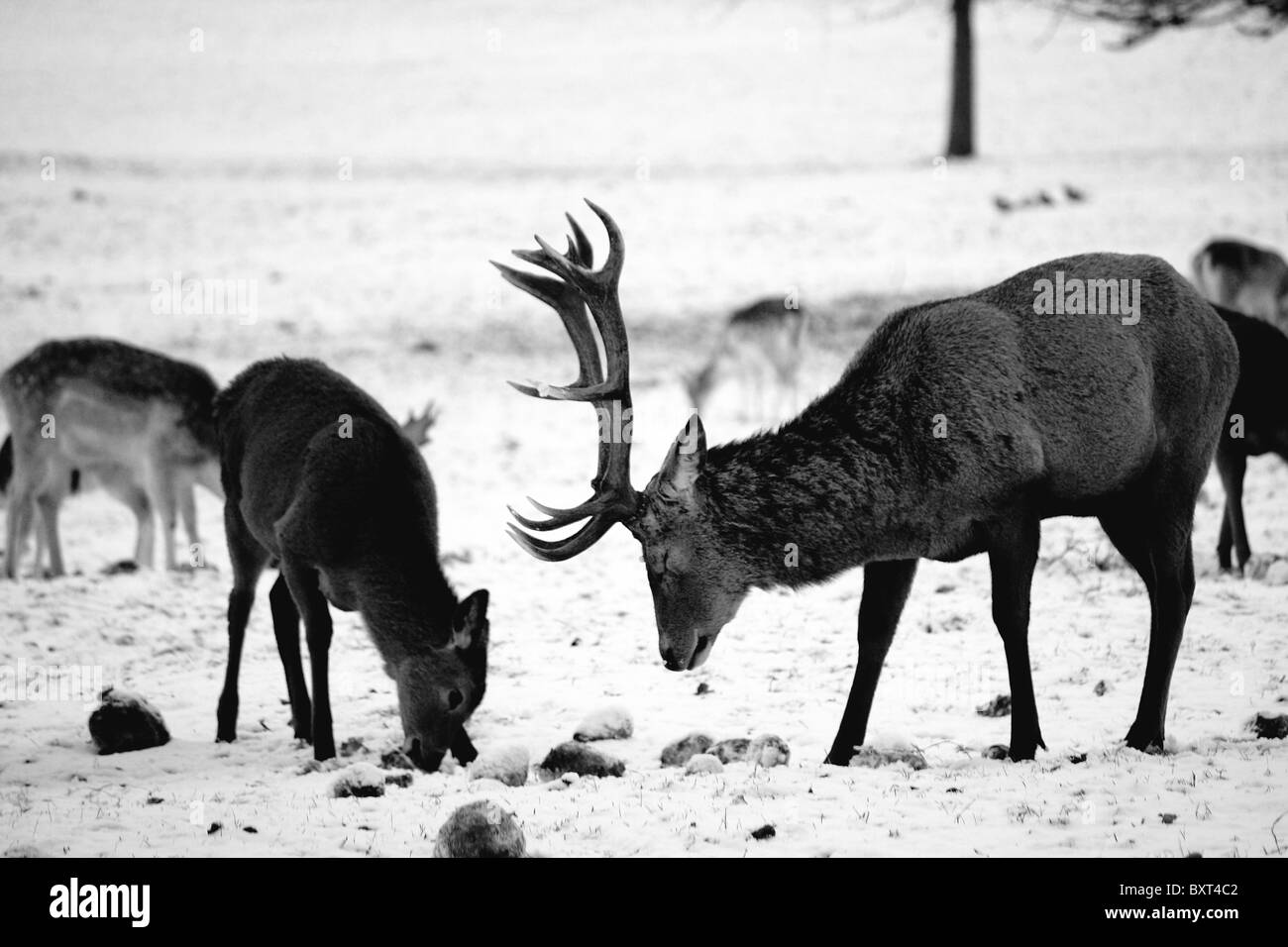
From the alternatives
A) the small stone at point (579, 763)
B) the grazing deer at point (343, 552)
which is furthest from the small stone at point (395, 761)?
the small stone at point (579, 763)

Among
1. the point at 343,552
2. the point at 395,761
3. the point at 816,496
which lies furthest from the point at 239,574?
the point at 816,496

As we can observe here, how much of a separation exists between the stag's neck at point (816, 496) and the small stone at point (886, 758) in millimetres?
849

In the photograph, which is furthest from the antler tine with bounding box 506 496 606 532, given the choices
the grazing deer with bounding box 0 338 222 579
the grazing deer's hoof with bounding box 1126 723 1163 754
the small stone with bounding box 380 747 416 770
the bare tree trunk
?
the bare tree trunk

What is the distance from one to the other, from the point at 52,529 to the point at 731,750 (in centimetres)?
911

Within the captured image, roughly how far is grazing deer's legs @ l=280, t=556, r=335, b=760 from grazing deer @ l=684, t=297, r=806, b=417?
504 inches

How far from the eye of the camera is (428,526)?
25.2 feet

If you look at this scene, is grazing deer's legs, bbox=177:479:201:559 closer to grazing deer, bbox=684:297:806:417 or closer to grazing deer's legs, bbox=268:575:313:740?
grazing deer's legs, bbox=268:575:313:740

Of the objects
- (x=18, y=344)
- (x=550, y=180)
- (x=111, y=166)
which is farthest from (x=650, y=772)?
(x=111, y=166)

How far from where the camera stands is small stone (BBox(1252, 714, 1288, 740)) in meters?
6.84

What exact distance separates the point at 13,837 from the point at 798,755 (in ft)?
11.5

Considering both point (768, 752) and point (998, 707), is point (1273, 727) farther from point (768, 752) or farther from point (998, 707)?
point (768, 752)

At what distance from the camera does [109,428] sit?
14.2m

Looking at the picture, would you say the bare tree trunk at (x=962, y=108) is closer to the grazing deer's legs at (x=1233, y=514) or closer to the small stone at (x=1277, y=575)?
the grazing deer's legs at (x=1233, y=514)

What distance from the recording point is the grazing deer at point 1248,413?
1062 centimetres
